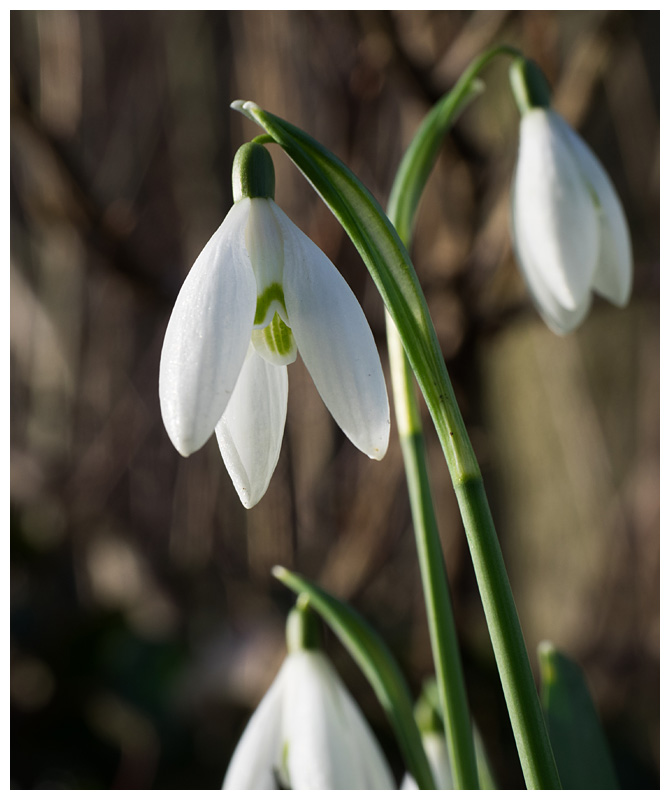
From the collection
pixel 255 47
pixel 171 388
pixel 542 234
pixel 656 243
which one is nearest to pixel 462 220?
pixel 656 243

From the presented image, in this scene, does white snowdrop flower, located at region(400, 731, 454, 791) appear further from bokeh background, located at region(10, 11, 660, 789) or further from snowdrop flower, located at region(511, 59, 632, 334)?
bokeh background, located at region(10, 11, 660, 789)

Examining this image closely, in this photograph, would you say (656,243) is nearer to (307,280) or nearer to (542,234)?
(542,234)

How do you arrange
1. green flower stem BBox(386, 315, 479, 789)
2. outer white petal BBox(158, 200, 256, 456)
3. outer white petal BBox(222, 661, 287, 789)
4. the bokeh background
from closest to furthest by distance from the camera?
outer white petal BBox(158, 200, 256, 456), green flower stem BBox(386, 315, 479, 789), outer white petal BBox(222, 661, 287, 789), the bokeh background

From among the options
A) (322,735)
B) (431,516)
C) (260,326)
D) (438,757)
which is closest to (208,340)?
(260,326)

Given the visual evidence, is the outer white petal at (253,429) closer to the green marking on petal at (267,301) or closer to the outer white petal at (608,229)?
the green marking on petal at (267,301)

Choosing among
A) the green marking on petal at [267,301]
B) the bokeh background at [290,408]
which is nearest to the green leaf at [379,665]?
the green marking on petal at [267,301]

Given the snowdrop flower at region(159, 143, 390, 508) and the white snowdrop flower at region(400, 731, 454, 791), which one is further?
the white snowdrop flower at region(400, 731, 454, 791)

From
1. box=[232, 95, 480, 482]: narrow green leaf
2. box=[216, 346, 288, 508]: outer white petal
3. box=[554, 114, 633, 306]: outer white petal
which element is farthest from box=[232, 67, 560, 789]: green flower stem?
box=[554, 114, 633, 306]: outer white petal
